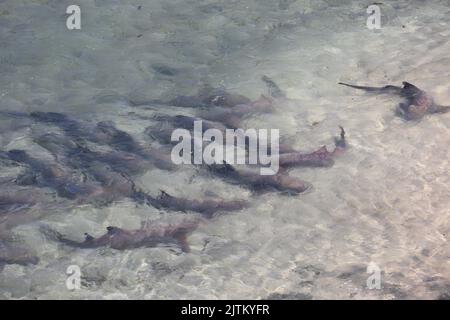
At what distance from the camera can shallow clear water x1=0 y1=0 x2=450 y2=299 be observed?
445 centimetres

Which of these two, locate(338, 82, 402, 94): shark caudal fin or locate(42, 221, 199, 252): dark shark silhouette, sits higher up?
locate(338, 82, 402, 94): shark caudal fin

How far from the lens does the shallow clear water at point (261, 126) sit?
445cm

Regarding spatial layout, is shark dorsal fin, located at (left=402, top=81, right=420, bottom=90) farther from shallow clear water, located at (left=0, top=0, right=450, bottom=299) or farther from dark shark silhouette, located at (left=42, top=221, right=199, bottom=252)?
dark shark silhouette, located at (left=42, top=221, right=199, bottom=252)

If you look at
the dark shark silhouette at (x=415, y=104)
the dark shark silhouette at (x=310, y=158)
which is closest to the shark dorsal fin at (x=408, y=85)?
the dark shark silhouette at (x=415, y=104)

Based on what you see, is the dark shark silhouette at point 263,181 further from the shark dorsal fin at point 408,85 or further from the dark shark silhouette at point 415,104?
the shark dorsal fin at point 408,85

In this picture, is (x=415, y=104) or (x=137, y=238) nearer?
(x=137, y=238)

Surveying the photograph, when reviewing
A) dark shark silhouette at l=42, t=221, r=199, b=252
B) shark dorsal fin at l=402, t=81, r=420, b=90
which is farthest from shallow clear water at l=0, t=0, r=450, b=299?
shark dorsal fin at l=402, t=81, r=420, b=90

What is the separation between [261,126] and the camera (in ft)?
20.4

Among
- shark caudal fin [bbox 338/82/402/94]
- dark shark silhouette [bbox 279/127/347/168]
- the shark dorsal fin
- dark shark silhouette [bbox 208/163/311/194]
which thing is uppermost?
the shark dorsal fin

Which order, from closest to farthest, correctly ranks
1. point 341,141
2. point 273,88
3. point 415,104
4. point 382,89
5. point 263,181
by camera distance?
point 263,181 < point 341,141 < point 415,104 < point 382,89 < point 273,88

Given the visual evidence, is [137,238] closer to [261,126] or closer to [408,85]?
[261,126]

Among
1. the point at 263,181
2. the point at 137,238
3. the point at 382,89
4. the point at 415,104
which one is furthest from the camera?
the point at 382,89

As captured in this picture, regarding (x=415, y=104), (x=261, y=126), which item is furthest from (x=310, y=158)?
(x=415, y=104)

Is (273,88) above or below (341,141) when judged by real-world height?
above
